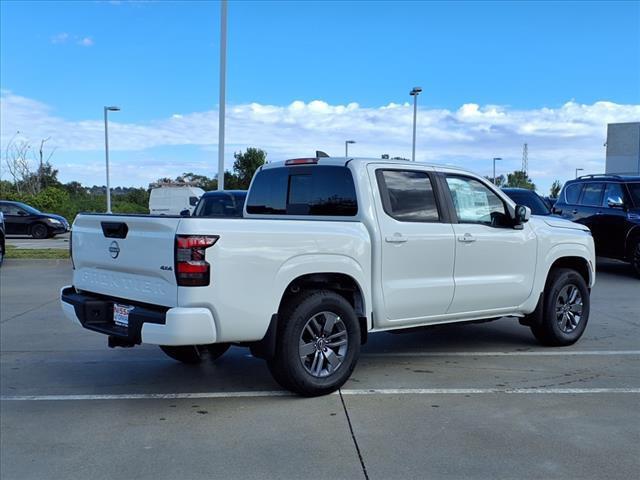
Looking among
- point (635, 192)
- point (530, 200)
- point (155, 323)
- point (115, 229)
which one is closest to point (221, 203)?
point (530, 200)

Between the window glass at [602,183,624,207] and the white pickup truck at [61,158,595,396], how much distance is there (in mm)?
6235

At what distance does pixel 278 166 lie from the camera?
6016 mm

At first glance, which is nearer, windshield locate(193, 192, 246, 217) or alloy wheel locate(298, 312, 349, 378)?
alloy wheel locate(298, 312, 349, 378)

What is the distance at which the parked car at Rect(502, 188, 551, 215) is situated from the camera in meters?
13.7

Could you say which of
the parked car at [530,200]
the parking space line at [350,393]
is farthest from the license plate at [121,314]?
the parked car at [530,200]

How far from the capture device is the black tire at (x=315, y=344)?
4574 millimetres

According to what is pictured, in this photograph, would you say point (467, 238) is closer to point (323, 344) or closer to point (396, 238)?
point (396, 238)

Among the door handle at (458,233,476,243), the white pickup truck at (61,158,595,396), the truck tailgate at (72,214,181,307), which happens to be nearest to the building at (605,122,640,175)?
the white pickup truck at (61,158,595,396)

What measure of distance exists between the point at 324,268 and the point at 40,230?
2161cm

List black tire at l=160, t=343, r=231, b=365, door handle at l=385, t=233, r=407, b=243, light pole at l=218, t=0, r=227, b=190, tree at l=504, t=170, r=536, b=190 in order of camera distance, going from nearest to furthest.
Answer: door handle at l=385, t=233, r=407, b=243
black tire at l=160, t=343, r=231, b=365
light pole at l=218, t=0, r=227, b=190
tree at l=504, t=170, r=536, b=190

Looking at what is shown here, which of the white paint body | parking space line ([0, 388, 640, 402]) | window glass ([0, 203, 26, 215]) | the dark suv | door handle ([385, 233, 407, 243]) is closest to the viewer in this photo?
the white paint body

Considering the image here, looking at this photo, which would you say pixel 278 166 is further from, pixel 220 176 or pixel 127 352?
pixel 220 176

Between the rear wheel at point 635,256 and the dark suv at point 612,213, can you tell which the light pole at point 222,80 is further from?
the rear wheel at point 635,256

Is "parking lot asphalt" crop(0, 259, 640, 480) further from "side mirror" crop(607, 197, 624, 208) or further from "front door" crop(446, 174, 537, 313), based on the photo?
"side mirror" crop(607, 197, 624, 208)
